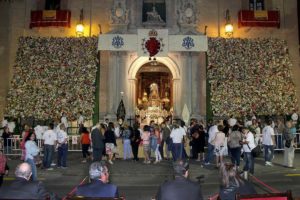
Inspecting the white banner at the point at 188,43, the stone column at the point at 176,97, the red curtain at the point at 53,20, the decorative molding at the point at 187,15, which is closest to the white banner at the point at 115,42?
the white banner at the point at 188,43

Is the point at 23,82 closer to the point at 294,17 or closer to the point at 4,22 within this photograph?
the point at 4,22

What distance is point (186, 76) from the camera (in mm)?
26516

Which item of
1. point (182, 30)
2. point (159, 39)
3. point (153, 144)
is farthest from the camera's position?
point (182, 30)

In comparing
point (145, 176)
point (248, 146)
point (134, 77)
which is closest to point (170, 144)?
point (145, 176)

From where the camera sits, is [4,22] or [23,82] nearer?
[23,82]

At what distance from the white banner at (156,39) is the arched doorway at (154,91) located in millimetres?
Answer: 4606

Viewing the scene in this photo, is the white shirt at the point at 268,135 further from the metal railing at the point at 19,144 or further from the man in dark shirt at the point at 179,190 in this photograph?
the man in dark shirt at the point at 179,190

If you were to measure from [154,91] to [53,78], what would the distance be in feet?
24.4

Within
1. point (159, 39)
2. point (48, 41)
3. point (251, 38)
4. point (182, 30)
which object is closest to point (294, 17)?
point (251, 38)

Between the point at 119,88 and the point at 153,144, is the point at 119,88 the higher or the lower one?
the higher one

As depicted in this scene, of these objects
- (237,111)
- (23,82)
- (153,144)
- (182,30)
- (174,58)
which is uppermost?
(182,30)

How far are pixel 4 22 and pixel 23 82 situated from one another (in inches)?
189

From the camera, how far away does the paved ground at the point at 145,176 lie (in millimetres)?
11844

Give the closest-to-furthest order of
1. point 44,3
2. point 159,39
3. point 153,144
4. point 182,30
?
point 153,144 → point 159,39 → point 182,30 → point 44,3
